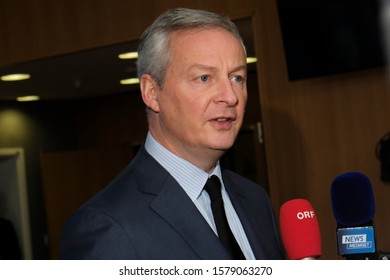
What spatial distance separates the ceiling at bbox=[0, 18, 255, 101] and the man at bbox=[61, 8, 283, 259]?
232cm

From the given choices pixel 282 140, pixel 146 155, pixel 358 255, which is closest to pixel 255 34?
pixel 282 140

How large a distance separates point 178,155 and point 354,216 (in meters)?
0.38

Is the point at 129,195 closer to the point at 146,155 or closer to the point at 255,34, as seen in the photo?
the point at 146,155

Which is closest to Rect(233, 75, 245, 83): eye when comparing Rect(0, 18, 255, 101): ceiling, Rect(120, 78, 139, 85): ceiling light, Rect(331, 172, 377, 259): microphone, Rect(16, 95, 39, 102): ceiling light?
Rect(331, 172, 377, 259): microphone

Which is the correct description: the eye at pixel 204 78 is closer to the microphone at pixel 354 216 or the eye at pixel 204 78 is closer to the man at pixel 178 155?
the man at pixel 178 155

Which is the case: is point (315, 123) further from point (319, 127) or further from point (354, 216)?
point (354, 216)

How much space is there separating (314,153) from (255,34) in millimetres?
652

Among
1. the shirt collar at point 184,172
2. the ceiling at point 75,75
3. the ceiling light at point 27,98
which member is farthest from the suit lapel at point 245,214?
the ceiling light at point 27,98

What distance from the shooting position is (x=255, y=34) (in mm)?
3740

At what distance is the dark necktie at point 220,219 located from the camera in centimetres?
153

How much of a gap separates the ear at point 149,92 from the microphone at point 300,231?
0.35 meters

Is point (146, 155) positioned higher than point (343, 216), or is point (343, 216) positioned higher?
point (146, 155)
